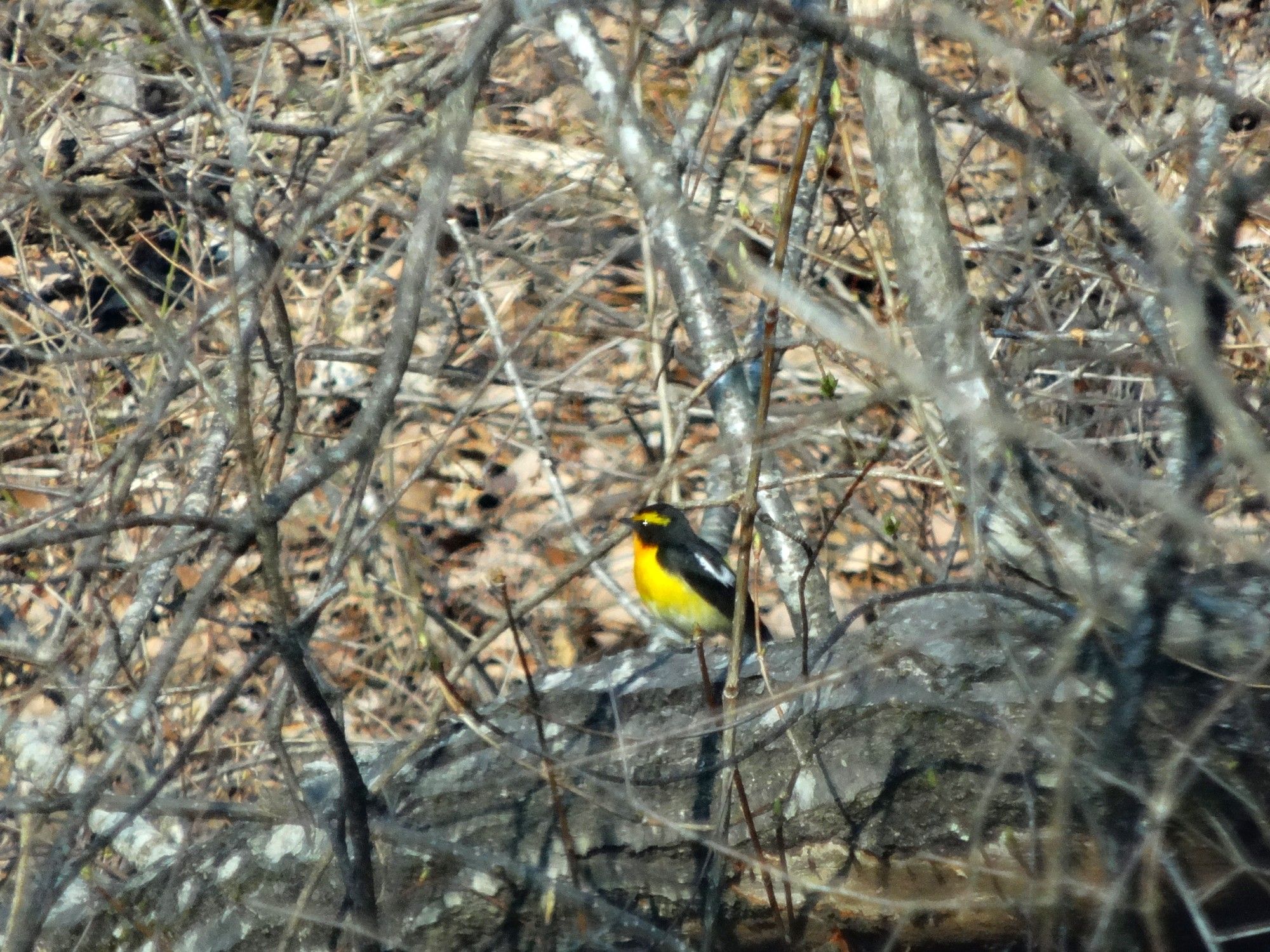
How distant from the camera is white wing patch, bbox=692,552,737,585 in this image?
6.16 meters

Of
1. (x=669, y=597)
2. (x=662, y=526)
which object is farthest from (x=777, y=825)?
(x=662, y=526)

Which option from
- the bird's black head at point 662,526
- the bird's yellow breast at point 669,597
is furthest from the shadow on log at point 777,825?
the bird's black head at point 662,526

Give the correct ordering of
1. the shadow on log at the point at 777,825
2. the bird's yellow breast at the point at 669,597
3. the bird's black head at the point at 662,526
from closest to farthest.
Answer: the shadow on log at the point at 777,825 → the bird's yellow breast at the point at 669,597 → the bird's black head at the point at 662,526

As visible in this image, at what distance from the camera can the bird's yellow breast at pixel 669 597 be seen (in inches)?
240

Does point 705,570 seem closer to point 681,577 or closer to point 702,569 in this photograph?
point 702,569

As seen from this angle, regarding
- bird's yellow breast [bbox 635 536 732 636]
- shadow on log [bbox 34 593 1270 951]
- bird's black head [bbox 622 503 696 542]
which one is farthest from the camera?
bird's black head [bbox 622 503 696 542]

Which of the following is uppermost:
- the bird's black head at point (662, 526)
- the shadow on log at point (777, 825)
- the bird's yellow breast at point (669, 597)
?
the shadow on log at point (777, 825)

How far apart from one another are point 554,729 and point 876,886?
1.06 meters

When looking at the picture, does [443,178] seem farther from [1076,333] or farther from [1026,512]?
[1076,333]

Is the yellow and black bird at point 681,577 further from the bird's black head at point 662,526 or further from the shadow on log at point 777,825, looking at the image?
the shadow on log at point 777,825

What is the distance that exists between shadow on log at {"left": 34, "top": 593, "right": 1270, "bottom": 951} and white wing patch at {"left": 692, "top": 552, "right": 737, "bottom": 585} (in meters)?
2.40

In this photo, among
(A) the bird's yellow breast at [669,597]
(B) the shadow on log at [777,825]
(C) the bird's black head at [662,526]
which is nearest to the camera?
(B) the shadow on log at [777,825]

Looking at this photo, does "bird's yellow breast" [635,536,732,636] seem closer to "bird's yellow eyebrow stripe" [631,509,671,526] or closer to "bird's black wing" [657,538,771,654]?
"bird's black wing" [657,538,771,654]

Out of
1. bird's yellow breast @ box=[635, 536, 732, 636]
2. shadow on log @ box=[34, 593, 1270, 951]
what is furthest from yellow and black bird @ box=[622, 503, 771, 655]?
shadow on log @ box=[34, 593, 1270, 951]
